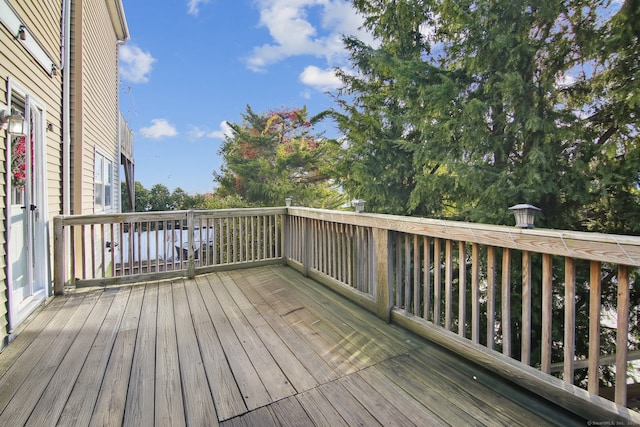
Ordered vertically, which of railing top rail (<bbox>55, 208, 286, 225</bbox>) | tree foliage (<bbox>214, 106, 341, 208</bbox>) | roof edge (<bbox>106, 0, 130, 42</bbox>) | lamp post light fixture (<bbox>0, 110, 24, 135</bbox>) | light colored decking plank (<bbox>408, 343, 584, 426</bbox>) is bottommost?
light colored decking plank (<bbox>408, 343, 584, 426</bbox>)

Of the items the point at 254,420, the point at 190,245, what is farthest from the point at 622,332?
the point at 190,245

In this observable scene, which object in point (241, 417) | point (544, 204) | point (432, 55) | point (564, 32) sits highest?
point (432, 55)

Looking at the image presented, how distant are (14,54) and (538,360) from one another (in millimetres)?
5778

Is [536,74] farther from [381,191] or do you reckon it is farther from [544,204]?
[381,191]

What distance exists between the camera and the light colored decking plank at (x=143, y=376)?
5.27ft

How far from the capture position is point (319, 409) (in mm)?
1653

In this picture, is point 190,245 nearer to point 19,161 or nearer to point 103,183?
point 19,161

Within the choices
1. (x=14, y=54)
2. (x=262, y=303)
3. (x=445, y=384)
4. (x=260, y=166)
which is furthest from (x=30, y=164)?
(x=260, y=166)

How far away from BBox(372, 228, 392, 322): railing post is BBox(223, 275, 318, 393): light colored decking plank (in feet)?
2.98

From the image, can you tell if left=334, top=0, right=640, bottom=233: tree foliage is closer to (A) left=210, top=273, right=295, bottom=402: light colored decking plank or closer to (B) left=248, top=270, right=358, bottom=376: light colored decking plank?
(B) left=248, top=270, right=358, bottom=376: light colored decking plank

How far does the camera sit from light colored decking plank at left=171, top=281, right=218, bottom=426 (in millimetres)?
1599

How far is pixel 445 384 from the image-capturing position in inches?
73.4

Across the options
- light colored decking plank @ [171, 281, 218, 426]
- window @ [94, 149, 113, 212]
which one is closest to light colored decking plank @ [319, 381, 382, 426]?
light colored decking plank @ [171, 281, 218, 426]

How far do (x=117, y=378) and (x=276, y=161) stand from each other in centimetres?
1158
